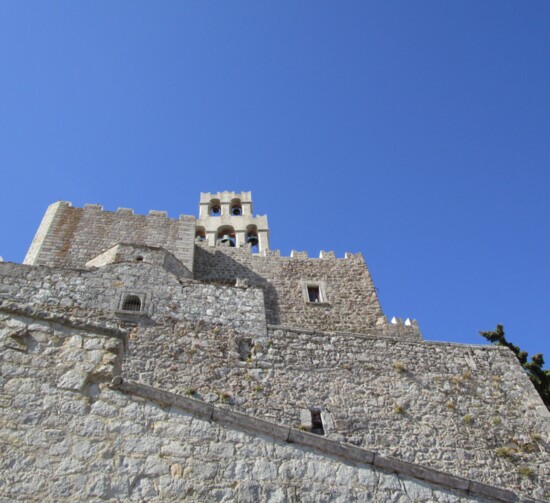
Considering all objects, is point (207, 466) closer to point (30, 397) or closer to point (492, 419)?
point (30, 397)

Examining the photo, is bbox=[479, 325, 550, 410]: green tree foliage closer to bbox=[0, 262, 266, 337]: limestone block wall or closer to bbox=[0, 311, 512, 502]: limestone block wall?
bbox=[0, 262, 266, 337]: limestone block wall

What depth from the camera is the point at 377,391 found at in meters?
10.9

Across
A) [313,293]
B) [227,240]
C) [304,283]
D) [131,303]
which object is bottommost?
[131,303]

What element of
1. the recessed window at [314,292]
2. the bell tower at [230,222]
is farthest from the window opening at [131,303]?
the bell tower at [230,222]

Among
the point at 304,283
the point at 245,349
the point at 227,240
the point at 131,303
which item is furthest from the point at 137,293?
the point at 227,240

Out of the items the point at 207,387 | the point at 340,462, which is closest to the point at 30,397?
the point at 340,462

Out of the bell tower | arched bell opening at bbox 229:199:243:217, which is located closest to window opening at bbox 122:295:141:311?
the bell tower

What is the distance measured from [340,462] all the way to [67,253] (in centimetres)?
1469

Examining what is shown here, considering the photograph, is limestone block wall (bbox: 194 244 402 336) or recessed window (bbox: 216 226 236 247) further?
recessed window (bbox: 216 226 236 247)

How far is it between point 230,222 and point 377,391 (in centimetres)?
1714

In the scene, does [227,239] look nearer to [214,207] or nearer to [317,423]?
[214,207]

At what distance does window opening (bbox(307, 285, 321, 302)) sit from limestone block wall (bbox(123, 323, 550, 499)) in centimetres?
649

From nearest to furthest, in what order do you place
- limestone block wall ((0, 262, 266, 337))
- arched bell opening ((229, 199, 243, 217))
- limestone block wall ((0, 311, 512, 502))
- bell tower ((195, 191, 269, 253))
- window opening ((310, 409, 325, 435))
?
1. limestone block wall ((0, 311, 512, 502))
2. window opening ((310, 409, 325, 435))
3. limestone block wall ((0, 262, 266, 337))
4. bell tower ((195, 191, 269, 253))
5. arched bell opening ((229, 199, 243, 217))

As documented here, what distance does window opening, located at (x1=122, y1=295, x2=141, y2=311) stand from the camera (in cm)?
1183
